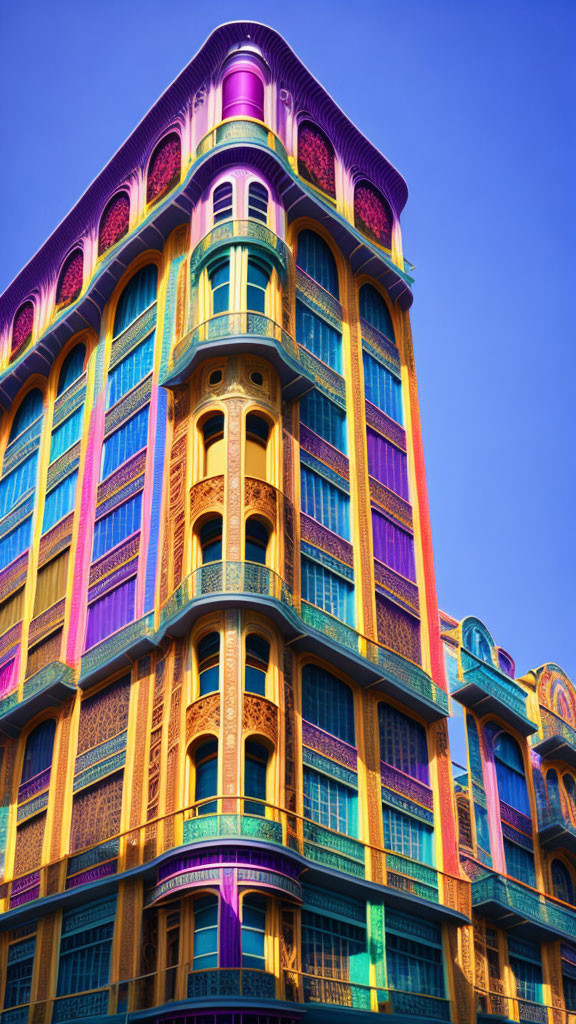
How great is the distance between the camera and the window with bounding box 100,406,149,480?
35688mm

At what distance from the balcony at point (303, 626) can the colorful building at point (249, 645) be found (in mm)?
89

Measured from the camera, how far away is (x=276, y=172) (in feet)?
120

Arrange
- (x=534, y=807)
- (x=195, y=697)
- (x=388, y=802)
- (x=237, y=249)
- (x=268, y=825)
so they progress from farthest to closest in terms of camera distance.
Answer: (x=534, y=807) < (x=237, y=249) < (x=388, y=802) < (x=195, y=697) < (x=268, y=825)

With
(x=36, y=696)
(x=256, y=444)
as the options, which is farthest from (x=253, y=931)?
(x=256, y=444)

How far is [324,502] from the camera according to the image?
3422 cm

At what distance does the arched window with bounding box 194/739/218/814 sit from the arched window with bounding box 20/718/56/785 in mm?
7423

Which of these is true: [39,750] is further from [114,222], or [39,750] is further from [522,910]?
[114,222]

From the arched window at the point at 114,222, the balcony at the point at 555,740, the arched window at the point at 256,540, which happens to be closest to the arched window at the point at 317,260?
the arched window at the point at 114,222

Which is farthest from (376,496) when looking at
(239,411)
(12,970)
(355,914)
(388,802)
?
(12,970)

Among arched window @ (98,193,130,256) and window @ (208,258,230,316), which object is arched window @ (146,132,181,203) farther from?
window @ (208,258,230,316)

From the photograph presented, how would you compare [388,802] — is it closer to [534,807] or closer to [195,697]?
[195,697]

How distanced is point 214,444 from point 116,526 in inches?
178

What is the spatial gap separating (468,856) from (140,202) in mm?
22919

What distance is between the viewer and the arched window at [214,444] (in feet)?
104
